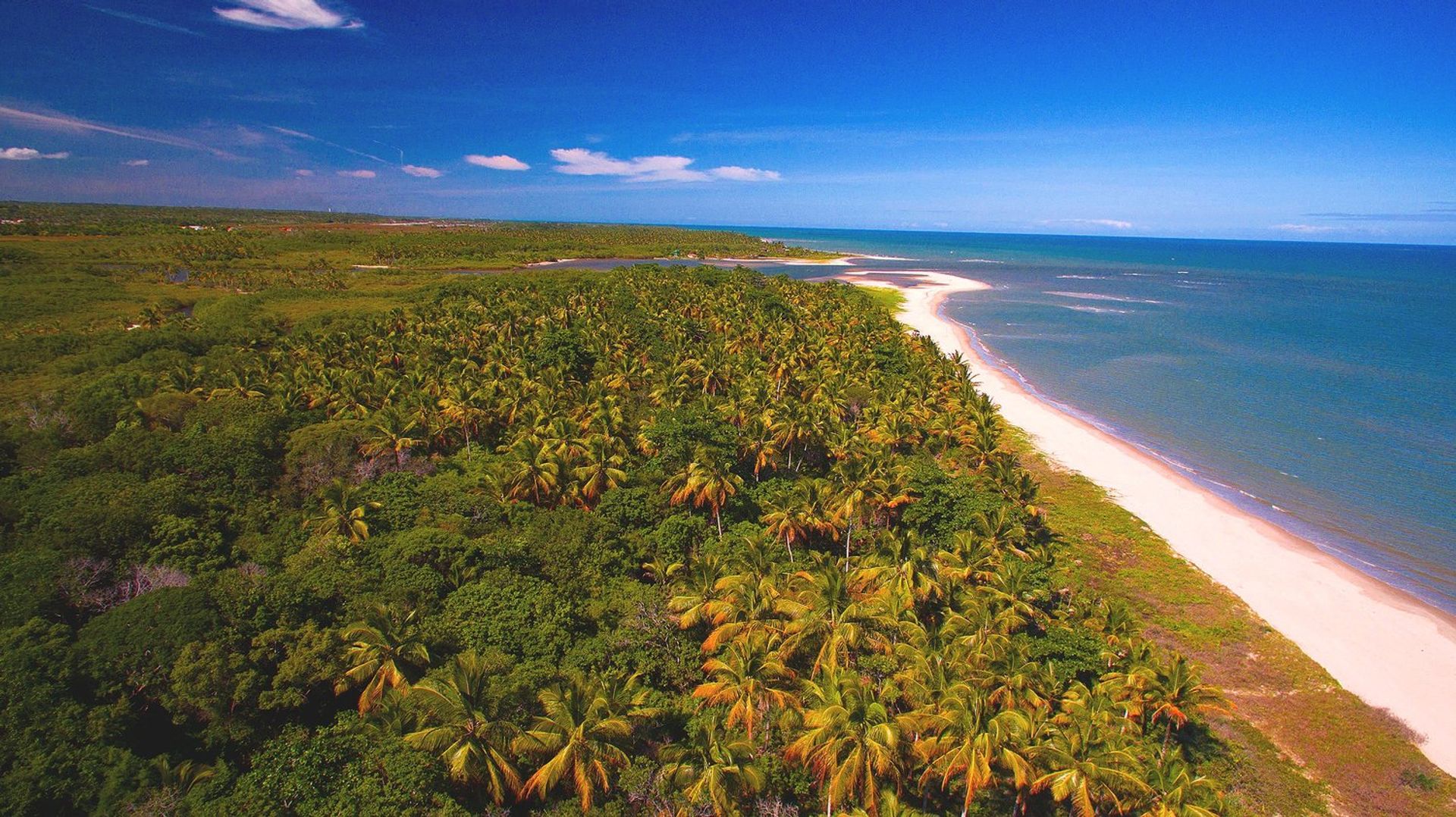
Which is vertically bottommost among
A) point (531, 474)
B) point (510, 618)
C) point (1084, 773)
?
point (510, 618)

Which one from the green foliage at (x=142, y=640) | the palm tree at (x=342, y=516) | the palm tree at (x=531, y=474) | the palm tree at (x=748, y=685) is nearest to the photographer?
the palm tree at (x=748, y=685)

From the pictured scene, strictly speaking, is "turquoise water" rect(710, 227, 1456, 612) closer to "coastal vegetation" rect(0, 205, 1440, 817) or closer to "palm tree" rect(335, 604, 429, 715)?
"coastal vegetation" rect(0, 205, 1440, 817)

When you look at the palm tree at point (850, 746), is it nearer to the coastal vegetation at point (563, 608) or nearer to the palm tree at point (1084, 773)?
the coastal vegetation at point (563, 608)

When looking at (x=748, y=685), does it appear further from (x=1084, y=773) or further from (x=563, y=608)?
(x=563, y=608)

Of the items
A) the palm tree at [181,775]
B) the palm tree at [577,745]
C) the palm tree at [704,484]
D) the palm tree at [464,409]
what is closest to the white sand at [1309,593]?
the palm tree at [704,484]

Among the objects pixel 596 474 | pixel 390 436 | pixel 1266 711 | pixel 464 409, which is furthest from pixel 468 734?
pixel 1266 711

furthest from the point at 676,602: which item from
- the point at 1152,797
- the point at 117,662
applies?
the point at 117,662

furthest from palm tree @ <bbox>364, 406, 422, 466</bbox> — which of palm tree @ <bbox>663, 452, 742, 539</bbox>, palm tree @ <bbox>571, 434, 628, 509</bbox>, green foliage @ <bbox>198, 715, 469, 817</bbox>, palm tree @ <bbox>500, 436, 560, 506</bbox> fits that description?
green foliage @ <bbox>198, 715, 469, 817</bbox>
